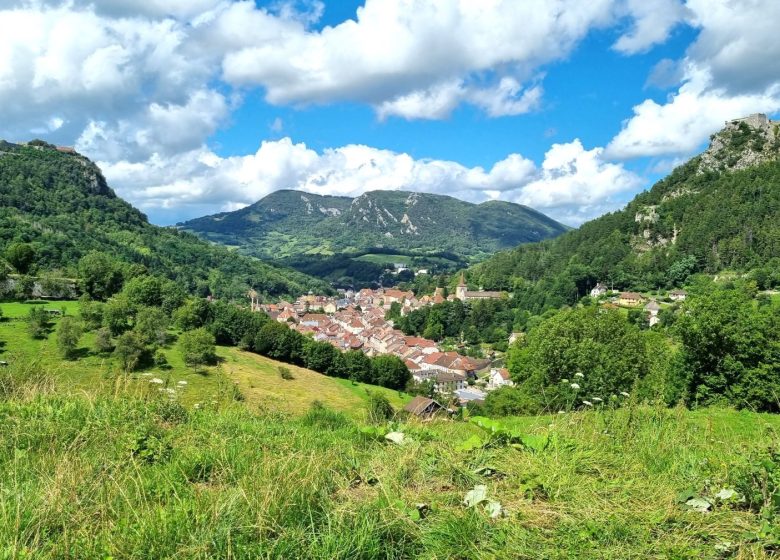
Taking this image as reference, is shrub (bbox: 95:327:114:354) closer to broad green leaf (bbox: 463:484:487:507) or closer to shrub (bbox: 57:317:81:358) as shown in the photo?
shrub (bbox: 57:317:81:358)

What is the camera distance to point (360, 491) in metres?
3.57

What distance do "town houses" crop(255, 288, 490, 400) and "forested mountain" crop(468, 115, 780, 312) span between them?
27.4 meters

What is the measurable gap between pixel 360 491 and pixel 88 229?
13553cm

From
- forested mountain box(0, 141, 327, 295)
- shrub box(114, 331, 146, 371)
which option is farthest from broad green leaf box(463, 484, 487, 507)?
forested mountain box(0, 141, 327, 295)

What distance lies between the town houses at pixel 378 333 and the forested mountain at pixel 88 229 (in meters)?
23.7

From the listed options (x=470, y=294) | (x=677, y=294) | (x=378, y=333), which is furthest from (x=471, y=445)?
(x=470, y=294)

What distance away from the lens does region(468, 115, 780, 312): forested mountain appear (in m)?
92.8

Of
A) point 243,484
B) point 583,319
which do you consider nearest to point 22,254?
point 583,319

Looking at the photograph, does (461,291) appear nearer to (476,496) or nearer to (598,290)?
(598,290)

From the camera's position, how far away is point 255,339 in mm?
54406

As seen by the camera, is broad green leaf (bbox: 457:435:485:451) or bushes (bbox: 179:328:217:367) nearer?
broad green leaf (bbox: 457:435:485:451)

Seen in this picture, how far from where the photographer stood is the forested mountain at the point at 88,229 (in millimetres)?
92888

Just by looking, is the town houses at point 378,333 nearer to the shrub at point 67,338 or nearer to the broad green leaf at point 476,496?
the shrub at point 67,338

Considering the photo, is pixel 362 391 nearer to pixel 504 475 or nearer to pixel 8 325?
pixel 8 325
